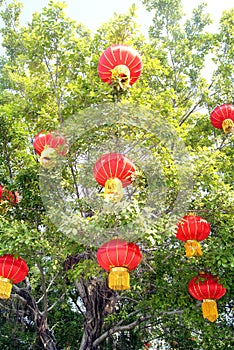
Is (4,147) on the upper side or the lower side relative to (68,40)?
lower

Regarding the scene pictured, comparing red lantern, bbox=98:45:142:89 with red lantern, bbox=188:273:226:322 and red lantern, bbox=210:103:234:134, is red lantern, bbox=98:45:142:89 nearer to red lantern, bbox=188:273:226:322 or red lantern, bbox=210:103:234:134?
red lantern, bbox=210:103:234:134

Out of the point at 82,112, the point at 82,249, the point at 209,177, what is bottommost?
the point at 82,249

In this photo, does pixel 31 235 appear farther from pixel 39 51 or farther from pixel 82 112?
pixel 39 51

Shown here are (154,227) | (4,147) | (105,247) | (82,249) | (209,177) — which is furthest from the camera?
(4,147)

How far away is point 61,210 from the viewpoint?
3787 millimetres

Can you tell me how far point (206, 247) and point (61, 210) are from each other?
172 cm

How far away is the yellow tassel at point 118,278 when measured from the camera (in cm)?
293

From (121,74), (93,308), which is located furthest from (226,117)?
(93,308)

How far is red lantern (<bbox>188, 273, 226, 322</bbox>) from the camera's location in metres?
3.57

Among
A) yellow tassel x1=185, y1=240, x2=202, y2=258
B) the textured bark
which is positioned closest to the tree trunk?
the textured bark

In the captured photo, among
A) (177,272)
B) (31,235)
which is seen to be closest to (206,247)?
(177,272)

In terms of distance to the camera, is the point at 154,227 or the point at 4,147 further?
the point at 4,147

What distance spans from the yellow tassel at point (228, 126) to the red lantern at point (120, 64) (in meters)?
1.66

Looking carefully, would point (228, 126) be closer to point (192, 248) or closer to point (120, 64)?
point (192, 248)
